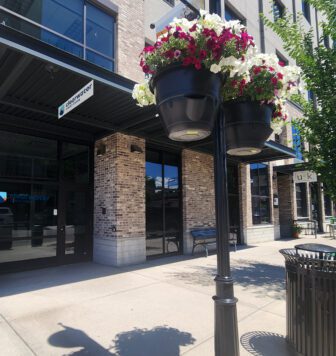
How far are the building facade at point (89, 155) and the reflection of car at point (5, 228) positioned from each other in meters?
0.02

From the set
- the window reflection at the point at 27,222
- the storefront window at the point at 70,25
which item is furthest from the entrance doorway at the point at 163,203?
the storefront window at the point at 70,25

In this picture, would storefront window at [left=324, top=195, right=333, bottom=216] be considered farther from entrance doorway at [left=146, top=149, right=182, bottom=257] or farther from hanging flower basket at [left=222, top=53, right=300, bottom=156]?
hanging flower basket at [left=222, top=53, right=300, bottom=156]

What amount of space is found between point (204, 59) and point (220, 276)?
5.64 feet

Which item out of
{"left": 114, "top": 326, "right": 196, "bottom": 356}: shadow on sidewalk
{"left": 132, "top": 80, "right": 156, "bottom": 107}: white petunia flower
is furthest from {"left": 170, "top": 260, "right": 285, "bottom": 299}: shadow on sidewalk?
{"left": 132, "top": 80, "right": 156, "bottom": 107}: white petunia flower

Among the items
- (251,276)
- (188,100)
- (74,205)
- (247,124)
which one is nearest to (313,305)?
(247,124)

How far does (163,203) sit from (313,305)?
734 cm

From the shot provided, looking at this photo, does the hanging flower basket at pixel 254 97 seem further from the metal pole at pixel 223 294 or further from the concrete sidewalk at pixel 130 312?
the concrete sidewalk at pixel 130 312

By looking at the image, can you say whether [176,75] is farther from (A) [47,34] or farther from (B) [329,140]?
(A) [47,34]

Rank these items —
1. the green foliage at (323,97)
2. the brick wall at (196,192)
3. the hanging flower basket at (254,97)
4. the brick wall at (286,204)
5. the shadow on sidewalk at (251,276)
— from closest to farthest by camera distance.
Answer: the hanging flower basket at (254,97), the green foliage at (323,97), the shadow on sidewalk at (251,276), the brick wall at (196,192), the brick wall at (286,204)

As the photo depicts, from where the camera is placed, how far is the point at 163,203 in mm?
10141

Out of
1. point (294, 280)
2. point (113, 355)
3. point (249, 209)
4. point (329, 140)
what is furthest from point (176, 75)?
point (249, 209)

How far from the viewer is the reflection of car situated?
24.3 ft

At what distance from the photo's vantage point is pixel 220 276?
2.45 meters

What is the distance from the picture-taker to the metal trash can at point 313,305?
292 centimetres
